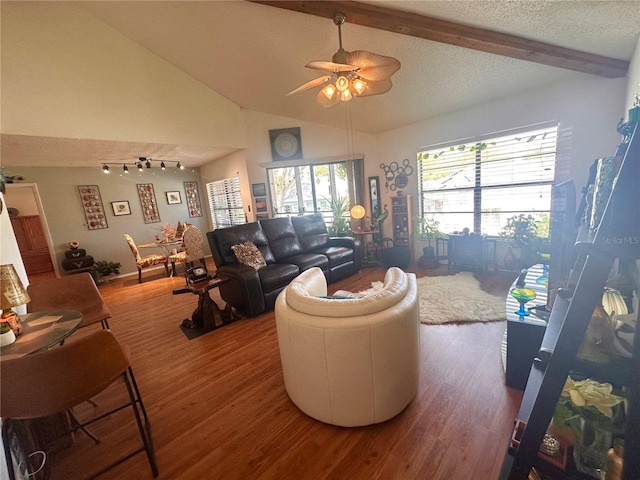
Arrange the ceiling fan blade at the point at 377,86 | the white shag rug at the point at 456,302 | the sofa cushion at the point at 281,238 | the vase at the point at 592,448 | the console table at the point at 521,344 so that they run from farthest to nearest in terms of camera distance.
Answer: the sofa cushion at the point at 281,238
the white shag rug at the point at 456,302
the ceiling fan blade at the point at 377,86
the console table at the point at 521,344
the vase at the point at 592,448

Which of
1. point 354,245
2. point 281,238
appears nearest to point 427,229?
point 354,245

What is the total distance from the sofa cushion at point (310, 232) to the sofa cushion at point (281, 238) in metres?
0.12

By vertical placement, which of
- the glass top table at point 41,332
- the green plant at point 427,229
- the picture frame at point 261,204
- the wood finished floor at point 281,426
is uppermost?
the picture frame at point 261,204

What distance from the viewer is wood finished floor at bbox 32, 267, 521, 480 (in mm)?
1399

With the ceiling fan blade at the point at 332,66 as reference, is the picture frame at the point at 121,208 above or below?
below

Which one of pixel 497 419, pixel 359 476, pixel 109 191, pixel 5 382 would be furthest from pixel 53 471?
pixel 109 191

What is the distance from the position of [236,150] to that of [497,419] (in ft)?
19.2

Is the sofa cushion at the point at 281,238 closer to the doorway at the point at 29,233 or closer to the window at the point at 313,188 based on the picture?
the window at the point at 313,188

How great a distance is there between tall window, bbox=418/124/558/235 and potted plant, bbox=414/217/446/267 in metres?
0.13

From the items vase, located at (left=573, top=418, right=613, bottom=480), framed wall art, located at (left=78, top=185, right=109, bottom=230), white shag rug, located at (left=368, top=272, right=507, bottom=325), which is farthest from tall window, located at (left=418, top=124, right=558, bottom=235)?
framed wall art, located at (left=78, top=185, right=109, bottom=230)

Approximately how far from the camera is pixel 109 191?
591 centimetres

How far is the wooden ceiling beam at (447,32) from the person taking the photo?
2.28m

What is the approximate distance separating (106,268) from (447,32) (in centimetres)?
707

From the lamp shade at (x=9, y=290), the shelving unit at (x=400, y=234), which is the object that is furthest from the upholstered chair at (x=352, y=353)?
the shelving unit at (x=400, y=234)
